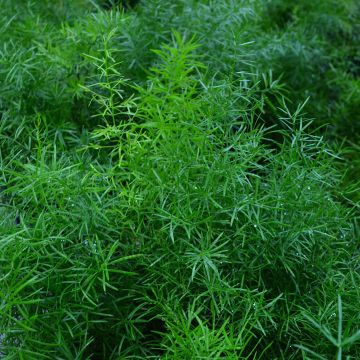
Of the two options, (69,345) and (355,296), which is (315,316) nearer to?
(355,296)

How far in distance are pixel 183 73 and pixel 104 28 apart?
0.77 meters

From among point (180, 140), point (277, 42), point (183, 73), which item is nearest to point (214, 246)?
point (180, 140)

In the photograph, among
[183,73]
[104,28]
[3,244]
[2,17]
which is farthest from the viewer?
[2,17]

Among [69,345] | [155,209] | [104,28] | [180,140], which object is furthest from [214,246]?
Answer: [104,28]

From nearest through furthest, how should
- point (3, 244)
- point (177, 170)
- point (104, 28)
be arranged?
point (3, 244) < point (177, 170) < point (104, 28)

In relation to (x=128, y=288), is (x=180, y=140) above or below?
above

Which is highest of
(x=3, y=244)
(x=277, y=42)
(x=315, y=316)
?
(x=3, y=244)

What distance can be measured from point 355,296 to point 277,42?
2.04m

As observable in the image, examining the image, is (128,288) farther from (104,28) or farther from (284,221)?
(104,28)

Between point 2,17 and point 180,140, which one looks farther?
point 2,17

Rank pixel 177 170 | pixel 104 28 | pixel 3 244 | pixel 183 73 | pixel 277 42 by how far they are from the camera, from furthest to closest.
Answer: pixel 277 42 → pixel 104 28 → pixel 183 73 → pixel 177 170 → pixel 3 244

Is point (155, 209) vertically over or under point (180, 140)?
under

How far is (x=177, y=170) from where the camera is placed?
7.27ft

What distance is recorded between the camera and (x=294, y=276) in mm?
2234
